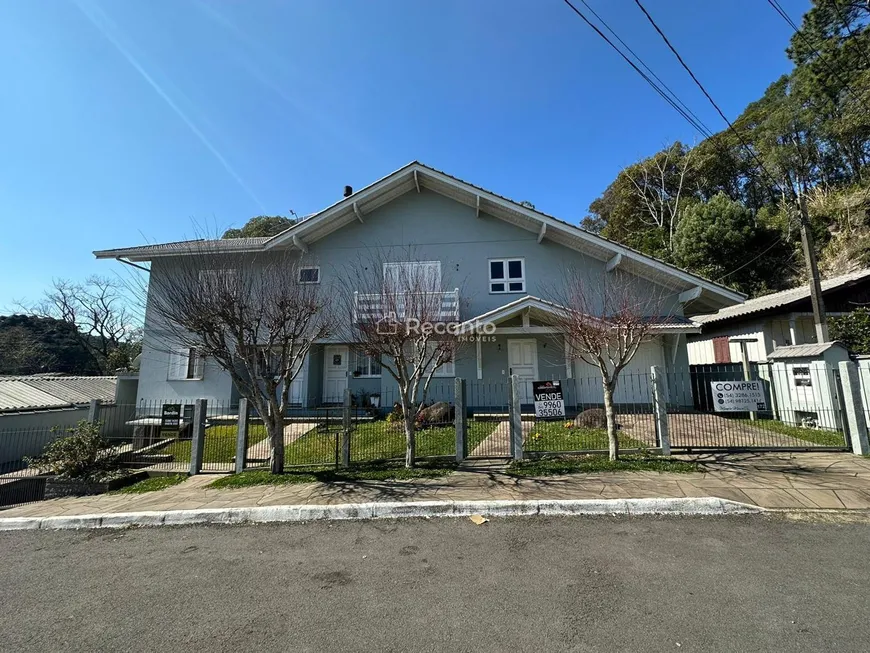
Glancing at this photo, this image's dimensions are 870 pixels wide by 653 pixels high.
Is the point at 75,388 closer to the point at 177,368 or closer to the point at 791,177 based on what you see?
the point at 177,368

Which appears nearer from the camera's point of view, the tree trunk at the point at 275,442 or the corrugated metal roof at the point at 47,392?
the tree trunk at the point at 275,442

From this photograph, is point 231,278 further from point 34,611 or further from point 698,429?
point 698,429

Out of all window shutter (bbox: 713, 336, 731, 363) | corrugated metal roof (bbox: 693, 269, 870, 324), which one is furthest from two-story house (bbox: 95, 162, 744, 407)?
window shutter (bbox: 713, 336, 731, 363)

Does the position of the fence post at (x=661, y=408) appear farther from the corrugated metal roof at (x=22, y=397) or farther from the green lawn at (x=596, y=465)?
the corrugated metal roof at (x=22, y=397)

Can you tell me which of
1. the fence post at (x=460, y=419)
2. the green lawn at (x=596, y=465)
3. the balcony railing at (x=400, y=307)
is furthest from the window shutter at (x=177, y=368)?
the green lawn at (x=596, y=465)

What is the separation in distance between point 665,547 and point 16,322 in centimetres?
4607

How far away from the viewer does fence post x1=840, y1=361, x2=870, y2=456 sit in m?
7.42

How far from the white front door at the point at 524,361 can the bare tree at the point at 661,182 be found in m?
28.2

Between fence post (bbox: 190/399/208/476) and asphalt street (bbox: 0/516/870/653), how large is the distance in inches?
120

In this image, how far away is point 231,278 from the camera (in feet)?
25.8

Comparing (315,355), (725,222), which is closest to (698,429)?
(315,355)

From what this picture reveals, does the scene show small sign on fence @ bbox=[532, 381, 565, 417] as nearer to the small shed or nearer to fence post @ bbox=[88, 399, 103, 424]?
the small shed

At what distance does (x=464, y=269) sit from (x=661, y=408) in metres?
8.76

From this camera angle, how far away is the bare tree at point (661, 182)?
1399 inches
